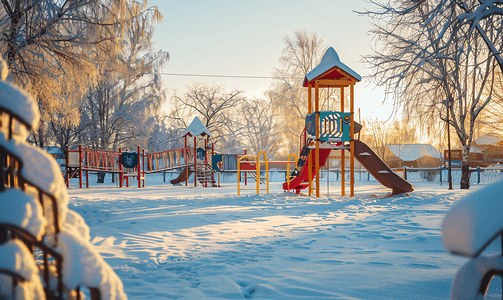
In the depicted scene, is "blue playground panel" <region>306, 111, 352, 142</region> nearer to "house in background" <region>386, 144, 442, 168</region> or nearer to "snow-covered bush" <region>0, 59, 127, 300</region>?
"snow-covered bush" <region>0, 59, 127, 300</region>

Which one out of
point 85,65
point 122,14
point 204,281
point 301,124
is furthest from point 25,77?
point 301,124

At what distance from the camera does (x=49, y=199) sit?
1.02 meters

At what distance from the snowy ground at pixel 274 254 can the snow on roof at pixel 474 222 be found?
1.82 meters

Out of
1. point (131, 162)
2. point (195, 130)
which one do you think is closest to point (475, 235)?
point (131, 162)

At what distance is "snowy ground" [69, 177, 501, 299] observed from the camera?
263 cm

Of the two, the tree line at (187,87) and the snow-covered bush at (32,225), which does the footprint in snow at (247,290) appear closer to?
the snow-covered bush at (32,225)

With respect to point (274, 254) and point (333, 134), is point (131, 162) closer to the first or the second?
point (333, 134)

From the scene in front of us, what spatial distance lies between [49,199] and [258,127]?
129 feet

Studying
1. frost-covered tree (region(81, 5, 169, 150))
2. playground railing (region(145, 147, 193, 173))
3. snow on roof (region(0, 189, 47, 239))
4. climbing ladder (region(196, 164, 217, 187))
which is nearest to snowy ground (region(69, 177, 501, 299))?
snow on roof (region(0, 189, 47, 239))

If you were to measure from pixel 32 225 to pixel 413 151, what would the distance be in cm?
4867

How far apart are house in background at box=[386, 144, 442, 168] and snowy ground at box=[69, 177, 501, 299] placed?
3773 centimetres

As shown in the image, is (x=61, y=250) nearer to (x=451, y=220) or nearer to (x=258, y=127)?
(x=451, y=220)

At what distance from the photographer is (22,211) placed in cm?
96

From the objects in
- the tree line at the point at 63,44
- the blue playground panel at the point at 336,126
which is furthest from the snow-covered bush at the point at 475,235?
the blue playground panel at the point at 336,126
